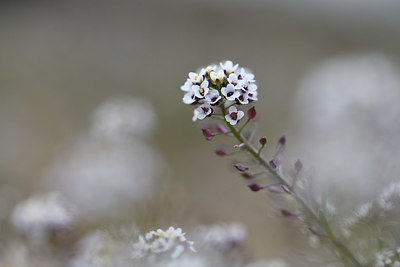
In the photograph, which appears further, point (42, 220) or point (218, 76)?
point (42, 220)

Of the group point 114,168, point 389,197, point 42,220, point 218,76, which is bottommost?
point 389,197

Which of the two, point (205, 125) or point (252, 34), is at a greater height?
point (252, 34)

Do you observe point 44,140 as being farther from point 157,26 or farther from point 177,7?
point 177,7

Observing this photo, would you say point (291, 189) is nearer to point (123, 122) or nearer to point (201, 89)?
point (201, 89)

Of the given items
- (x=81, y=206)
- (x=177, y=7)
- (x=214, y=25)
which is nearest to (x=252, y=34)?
(x=214, y=25)

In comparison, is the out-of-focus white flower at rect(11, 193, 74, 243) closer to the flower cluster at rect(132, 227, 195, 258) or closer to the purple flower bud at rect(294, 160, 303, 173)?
the flower cluster at rect(132, 227, 195, 258)

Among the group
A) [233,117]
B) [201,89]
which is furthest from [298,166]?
[201,89]
